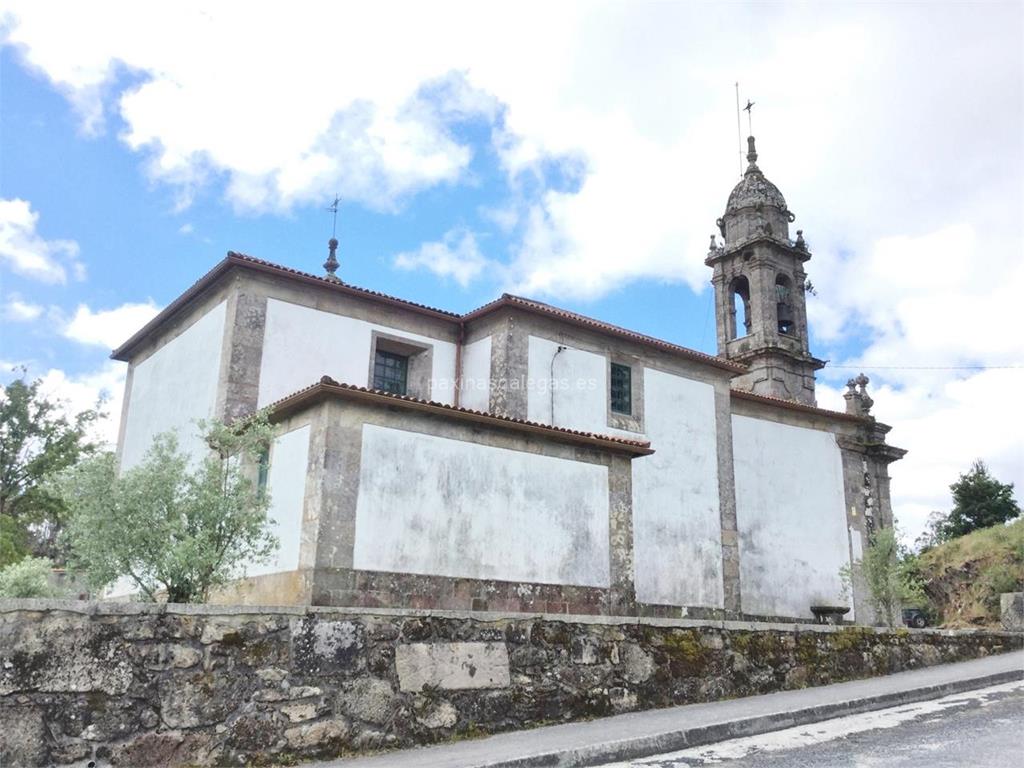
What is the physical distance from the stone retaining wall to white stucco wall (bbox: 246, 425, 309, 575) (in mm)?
5239

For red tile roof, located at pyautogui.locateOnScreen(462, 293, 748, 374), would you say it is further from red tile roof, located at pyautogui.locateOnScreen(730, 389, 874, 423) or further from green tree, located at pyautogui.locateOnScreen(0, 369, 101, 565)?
green tree, located at pyautogui.locateOnScreen(0, 369, 101, 565)

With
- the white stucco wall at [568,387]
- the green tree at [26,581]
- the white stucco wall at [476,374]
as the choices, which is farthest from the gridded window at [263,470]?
the white stucco wall at [568,387]

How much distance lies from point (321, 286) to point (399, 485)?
5649mm

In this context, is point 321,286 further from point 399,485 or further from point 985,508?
point 985,508

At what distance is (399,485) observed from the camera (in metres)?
12.1

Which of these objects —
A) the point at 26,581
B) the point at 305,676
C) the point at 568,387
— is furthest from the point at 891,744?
the point at 568,387

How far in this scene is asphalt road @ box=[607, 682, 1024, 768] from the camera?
19.6 ft

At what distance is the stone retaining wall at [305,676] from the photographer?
5.37m

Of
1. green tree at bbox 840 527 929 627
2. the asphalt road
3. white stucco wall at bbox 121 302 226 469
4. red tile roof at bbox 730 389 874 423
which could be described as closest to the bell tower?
red tile roof at bbox 730 389 874 423

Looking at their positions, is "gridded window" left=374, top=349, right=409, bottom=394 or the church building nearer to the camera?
the church building

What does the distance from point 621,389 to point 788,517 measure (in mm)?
6466

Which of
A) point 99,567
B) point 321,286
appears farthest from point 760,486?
point 99,567

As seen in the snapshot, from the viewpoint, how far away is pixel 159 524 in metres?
8.29

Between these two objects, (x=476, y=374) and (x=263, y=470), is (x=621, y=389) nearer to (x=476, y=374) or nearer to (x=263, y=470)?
(x=476, y=374)
